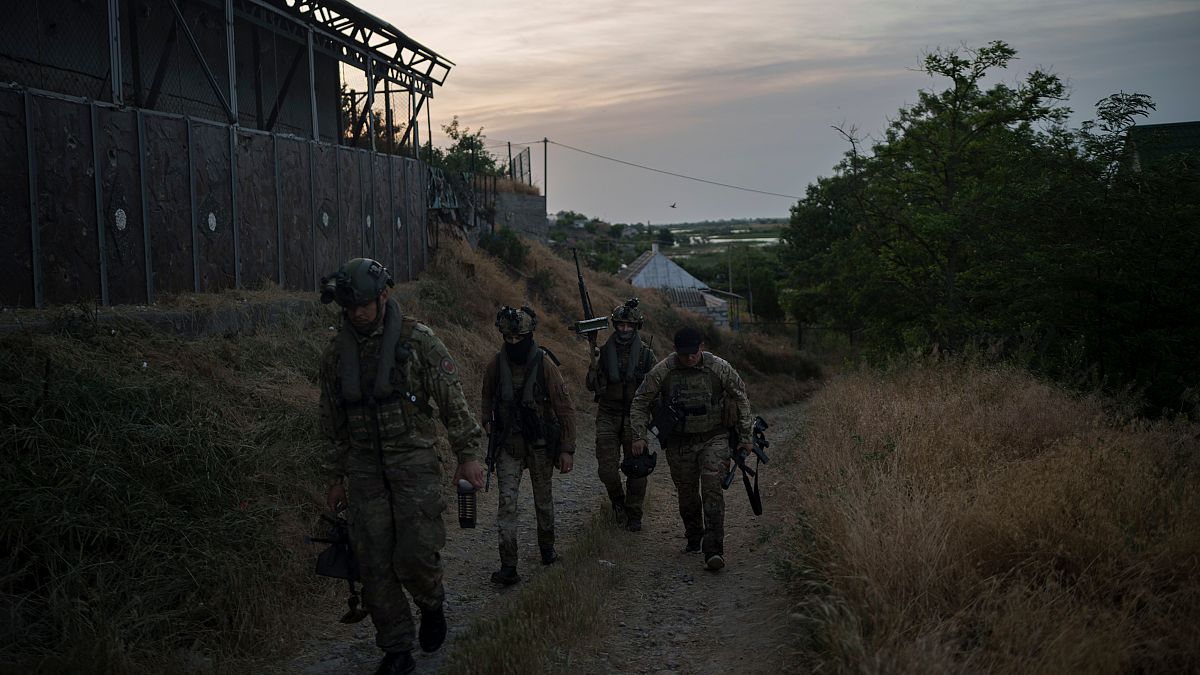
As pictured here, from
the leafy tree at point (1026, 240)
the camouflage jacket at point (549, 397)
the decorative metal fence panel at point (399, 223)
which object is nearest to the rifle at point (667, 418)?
the camouflage jacket at point (549, 397)

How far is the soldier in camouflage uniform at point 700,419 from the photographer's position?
693 centimetres

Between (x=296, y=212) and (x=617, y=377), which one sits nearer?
(x=617, y=377)

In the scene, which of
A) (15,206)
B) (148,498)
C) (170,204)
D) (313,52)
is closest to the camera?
(148,498)

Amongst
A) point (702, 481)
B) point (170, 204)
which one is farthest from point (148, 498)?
point (170, 204)

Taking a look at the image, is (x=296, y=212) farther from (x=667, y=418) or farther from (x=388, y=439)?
(x=388, y=439)

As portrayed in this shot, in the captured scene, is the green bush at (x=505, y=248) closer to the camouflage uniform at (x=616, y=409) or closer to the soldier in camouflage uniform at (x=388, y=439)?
the camouflage uniform at (x=616, y=409)

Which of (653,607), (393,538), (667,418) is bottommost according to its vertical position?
(653,607)

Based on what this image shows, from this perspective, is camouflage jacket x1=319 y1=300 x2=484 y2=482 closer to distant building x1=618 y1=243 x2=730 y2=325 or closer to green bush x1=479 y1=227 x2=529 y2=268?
green bush x1=479 y1=227 x2=529 y2=268

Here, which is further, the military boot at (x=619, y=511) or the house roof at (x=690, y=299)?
the house roof at (x=690, y=299)

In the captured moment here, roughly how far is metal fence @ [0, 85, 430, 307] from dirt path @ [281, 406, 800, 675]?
15.2 feet

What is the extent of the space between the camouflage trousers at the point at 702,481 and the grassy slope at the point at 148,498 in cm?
301

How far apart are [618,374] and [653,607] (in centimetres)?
274

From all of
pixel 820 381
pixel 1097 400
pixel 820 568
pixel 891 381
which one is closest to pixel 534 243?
pixel 820 381

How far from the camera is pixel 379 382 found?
15.3 feet
